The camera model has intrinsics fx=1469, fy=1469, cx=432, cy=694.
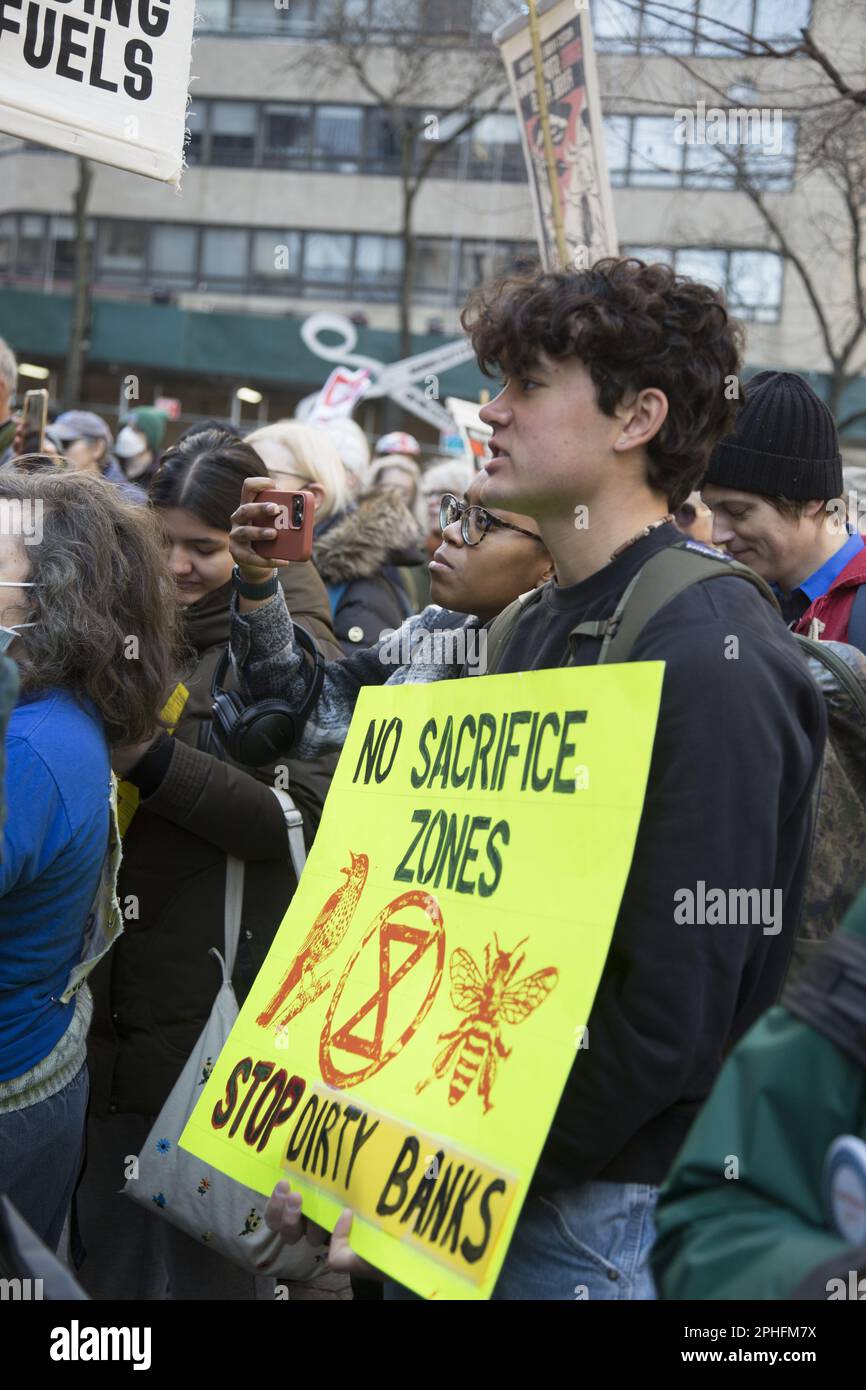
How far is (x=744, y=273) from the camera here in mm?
22500

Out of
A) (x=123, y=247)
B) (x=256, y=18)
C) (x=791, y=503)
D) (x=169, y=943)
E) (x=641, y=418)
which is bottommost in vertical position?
(x=169, y=943)

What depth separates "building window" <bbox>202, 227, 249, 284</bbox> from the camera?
3481 centimetres

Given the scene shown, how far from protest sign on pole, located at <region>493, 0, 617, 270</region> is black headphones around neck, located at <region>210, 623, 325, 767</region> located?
2593mm

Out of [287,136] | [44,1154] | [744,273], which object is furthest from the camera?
[287,136]

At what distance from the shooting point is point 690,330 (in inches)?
86.5

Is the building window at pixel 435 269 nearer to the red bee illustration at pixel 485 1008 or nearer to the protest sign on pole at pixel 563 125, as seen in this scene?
the protest sign on pole at pixel 563 125

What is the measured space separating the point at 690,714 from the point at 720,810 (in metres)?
0.13

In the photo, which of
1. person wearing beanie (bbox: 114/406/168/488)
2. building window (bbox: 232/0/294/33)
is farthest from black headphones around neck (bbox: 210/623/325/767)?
building window (bbox: 232/0/294/33)

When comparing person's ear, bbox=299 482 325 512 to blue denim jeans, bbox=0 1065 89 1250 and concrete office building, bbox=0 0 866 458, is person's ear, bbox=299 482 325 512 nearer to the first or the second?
blue denim jeans, bbox=0 1065 89 1250

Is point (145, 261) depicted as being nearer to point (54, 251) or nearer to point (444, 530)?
point (54, 251)

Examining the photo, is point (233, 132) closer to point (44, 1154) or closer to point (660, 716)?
point (44, 1154)

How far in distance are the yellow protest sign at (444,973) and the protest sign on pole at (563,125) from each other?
3.19 metres

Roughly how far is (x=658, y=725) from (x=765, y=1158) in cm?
71

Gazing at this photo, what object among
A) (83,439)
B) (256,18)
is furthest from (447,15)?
(83,439)
